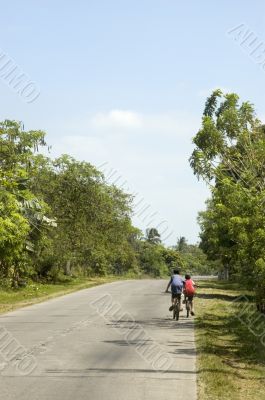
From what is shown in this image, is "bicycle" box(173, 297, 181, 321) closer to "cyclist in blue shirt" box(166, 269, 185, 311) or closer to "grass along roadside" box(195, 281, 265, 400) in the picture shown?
"cyclist in blue shirt" box(166, 269, 185, 311)

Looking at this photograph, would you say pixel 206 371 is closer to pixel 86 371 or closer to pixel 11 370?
pixel 86 371

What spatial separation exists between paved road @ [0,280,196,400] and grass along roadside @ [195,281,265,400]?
311 millimetres

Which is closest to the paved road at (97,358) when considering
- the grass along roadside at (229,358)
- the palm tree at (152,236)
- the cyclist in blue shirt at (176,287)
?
the grass along roadside at (229,358)

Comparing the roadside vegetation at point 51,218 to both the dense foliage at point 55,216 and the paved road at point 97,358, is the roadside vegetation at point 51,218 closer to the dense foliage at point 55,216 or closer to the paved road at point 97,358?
the dense foliage at point 55,216

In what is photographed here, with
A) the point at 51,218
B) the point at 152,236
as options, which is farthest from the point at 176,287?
the point at 152,236

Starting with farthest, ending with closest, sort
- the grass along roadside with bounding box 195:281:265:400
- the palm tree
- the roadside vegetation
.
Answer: the palm tree < the roadside vegetation < the grass along roadside with bounding box 195:281:265:400

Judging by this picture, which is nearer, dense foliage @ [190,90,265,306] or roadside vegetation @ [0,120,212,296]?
dense foliage @ [190,90,265,306]

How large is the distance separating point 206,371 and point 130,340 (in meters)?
4.36

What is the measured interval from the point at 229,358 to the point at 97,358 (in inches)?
123

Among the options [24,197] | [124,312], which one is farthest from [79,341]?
[24,197]

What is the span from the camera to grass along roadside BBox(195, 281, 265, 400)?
31.1 ft

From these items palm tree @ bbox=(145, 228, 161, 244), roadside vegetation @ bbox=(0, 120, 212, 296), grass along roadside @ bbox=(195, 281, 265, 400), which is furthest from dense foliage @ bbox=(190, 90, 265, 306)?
palm tree @ bbox=(145, 228, 161, 244)

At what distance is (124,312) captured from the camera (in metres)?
23.3

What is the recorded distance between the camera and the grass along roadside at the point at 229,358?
949 centimetres
